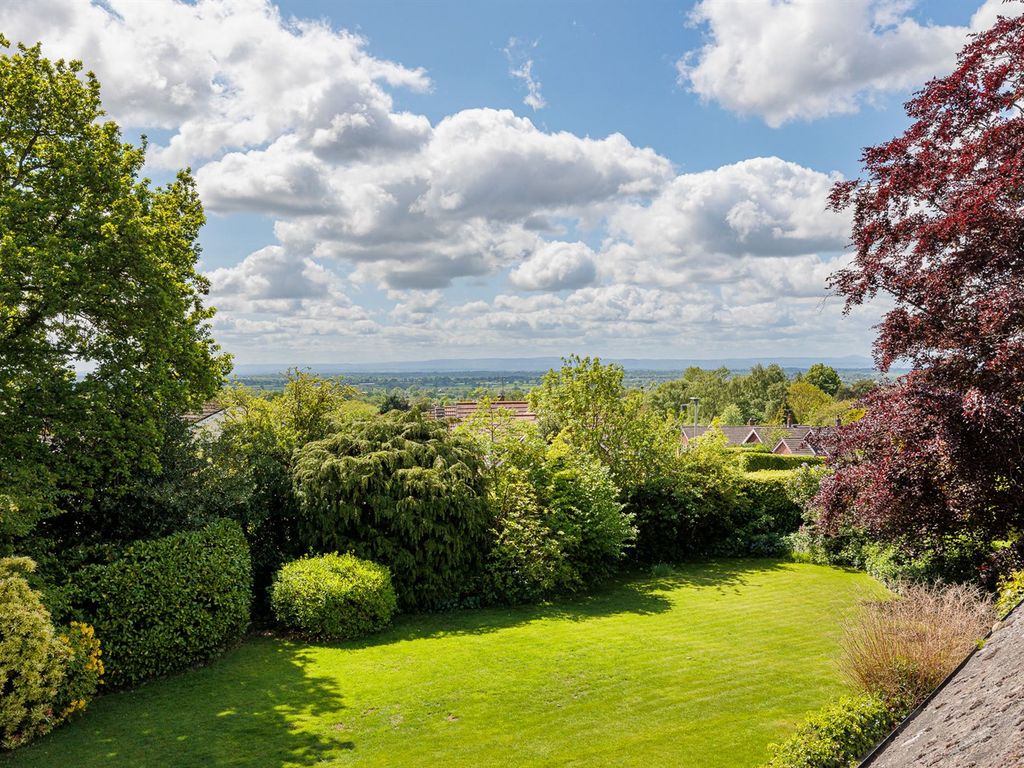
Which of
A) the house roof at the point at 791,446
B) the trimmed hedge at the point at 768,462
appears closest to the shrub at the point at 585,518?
the trimmed hedge at the point at 768,462

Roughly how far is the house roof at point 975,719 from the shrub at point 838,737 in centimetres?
137

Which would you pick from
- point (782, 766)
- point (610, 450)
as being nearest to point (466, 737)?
point (782, 766)

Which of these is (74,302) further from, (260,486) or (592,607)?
(592,607)

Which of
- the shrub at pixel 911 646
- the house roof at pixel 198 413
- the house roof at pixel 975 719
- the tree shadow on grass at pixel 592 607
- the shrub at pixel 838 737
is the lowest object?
the tree shadow on grass at pixel 592 607

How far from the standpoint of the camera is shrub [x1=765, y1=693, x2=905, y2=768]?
19.7 feet

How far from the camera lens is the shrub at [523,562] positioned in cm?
1408

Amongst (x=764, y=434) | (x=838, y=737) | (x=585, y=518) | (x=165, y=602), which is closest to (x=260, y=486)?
(x=165, y=602)

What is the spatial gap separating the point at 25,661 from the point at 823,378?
102 metres

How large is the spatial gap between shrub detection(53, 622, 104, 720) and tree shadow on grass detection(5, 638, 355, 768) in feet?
0.78

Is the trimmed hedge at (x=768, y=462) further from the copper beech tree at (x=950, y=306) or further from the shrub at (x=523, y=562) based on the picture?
the copper beech tree at (x=950, y=306)

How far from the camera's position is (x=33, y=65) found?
10969mm

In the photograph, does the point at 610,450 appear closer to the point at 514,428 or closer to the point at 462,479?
the point at 514,428

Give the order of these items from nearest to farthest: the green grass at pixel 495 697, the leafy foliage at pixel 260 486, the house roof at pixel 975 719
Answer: the house roof at pixel 975 719, the green grass at pixel 495 697, the leafy foliage at pixel 260 486

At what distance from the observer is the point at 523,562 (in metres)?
14.2
